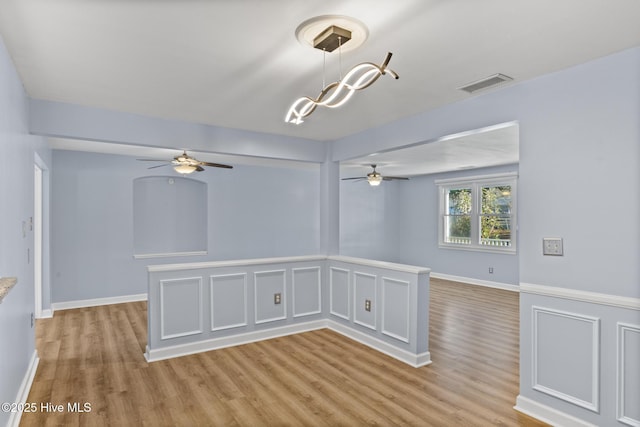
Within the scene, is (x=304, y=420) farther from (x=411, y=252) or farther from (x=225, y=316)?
(x=411, y=252)

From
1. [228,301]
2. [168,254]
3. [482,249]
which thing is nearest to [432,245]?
[482,249]

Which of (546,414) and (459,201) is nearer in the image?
(546,414)

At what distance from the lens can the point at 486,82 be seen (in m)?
2.88

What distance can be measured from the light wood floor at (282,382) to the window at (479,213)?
316 cm

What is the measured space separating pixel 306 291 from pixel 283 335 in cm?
62

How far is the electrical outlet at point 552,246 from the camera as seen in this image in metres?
2.70

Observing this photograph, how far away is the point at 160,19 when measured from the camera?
1.98 m

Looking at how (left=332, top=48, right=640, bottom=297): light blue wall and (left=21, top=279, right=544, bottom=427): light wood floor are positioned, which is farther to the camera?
(left=21, top=279, right=544, bottom=427): light wood floor

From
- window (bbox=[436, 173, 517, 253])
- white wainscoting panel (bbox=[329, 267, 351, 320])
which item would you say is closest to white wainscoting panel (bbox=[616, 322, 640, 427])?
white wainscoting panel (bbox=[329, 267, 351, 320])

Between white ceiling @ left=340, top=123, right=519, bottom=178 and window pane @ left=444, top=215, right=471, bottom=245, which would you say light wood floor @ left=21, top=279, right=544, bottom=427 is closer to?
white ceiling @ left=340, top=123, right=519, bottom=178

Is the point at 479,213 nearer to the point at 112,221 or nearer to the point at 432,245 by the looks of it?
the point at 432,245

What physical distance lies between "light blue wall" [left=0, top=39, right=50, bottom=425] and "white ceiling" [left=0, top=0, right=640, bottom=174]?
0.85 feet

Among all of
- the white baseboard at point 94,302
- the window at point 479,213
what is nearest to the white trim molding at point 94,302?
the white baseboard at point 94,302

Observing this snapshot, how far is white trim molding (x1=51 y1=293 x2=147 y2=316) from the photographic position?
5.99 m
